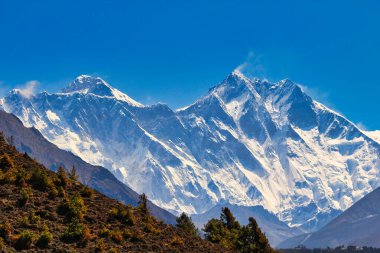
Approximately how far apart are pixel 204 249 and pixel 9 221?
58.2ft

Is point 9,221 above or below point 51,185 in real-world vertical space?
below

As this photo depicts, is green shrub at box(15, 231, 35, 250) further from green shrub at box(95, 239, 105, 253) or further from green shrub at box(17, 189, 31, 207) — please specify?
green shrub at box(17, 189, 31, 207)

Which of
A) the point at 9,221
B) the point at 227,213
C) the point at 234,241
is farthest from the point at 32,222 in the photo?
the point at 227,213

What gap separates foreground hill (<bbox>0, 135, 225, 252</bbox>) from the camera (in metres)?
40.4

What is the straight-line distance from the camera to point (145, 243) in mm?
46969

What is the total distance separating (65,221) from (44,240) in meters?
5.15

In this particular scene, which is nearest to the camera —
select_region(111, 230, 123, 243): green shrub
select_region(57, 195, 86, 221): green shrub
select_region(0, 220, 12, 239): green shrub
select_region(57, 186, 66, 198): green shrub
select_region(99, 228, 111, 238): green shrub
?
select_region(0, 220, 12, 239): green shrub

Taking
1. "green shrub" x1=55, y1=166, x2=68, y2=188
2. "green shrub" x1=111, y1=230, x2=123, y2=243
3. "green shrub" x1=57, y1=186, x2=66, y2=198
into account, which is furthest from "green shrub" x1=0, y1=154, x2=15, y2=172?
"green shrub" x1=111, y1=230, x2=123, y2=243

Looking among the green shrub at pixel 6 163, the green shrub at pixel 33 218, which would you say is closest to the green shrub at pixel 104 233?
the green shrub at pixel 33 218

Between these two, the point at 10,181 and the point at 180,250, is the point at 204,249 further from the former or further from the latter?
the point at 10,181

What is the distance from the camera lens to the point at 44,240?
39688mm

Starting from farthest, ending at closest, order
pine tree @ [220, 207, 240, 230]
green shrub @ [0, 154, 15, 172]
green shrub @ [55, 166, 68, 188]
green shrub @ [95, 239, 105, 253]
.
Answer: pine tree @ [220, 207, 240, 230] → green shrub @ [55, 166, 68, 188] → green shrub @ [0, 154, 15, 172] → green shrub @ [95, 239, 105, 253]

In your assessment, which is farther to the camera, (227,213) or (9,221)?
(227,213)

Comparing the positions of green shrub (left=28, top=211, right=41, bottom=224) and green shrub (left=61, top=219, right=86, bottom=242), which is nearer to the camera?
green shrub (left=61, top=219, right=86, bottom=242)
